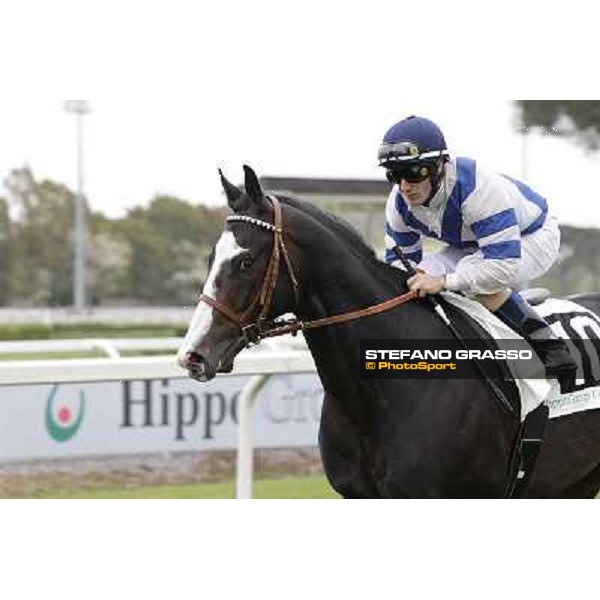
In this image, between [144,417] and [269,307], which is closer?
[269,307]

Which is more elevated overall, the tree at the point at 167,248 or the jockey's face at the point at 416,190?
the jockey's face at the point at 416,190

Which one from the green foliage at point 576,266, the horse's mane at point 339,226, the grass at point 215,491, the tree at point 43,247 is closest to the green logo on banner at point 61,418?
the grass at point 215,491

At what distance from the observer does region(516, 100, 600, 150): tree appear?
648 cm

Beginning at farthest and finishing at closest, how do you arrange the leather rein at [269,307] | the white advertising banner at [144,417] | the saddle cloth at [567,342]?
the white advertising banner at [144,417]
the saddle cloth at [567,342]
the leather rein at [269,307]

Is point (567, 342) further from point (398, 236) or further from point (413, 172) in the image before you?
point (413, 172)

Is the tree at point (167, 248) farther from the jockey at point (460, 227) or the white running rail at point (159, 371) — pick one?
the jockey at point (460, 227)

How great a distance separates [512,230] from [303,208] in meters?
0.70

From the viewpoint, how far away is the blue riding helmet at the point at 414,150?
3887 mm

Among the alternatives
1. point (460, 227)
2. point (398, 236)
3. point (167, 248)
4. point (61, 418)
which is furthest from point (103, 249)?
point (460, 227)

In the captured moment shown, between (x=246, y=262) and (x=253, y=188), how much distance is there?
9.5 inches

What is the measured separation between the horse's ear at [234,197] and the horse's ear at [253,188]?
2 cm

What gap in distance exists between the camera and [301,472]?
25.4 feet

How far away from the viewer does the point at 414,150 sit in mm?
3881

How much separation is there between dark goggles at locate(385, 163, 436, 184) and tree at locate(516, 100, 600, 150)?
2.14 m
